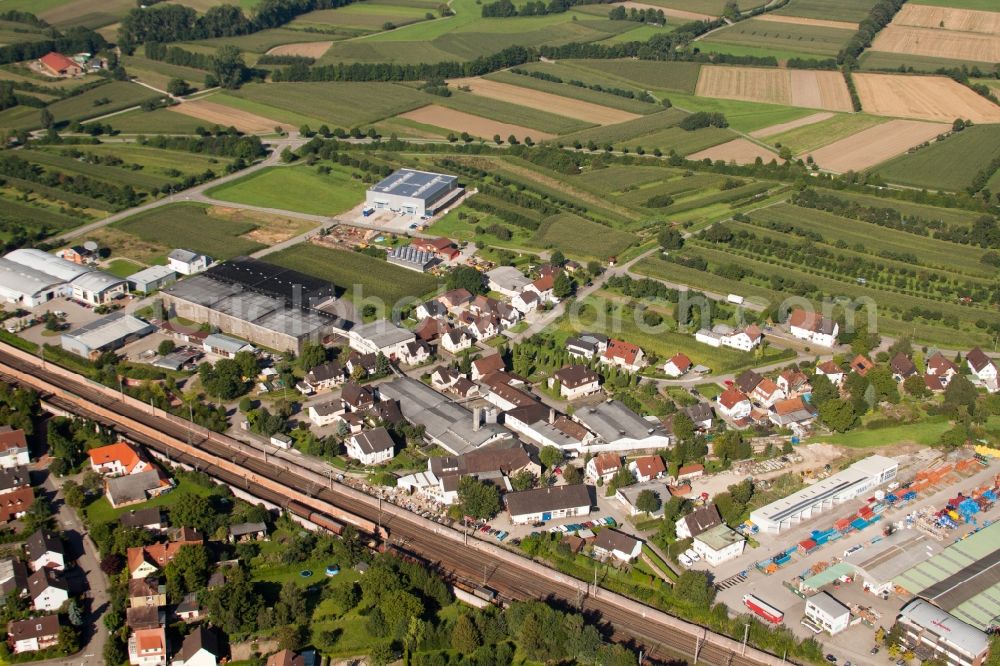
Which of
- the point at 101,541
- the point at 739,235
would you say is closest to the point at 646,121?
the point at 739,235

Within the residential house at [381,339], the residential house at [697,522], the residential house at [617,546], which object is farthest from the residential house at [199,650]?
the residential house at [381,339]

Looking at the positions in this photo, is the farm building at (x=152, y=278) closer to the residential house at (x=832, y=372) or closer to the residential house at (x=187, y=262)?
the residential house at (x=187, y=262)

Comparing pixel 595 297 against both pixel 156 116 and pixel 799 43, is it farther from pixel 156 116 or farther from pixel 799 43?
pixel 799 43

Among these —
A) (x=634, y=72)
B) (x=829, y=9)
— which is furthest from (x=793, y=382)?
(x=829, y=9)

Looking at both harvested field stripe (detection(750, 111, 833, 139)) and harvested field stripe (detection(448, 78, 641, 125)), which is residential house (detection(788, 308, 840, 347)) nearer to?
harvested field stripe (detection(750, 111, 833, 139))

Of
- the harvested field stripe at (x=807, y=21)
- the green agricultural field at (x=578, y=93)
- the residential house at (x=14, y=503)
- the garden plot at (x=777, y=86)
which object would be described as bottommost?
the residential house at (x=14, y=503)

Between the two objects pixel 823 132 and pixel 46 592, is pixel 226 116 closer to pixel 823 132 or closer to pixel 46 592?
pixel 823 132
